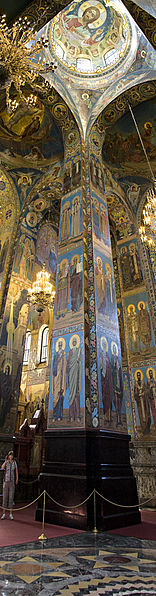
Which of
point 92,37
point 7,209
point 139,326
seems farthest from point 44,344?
point 92,37

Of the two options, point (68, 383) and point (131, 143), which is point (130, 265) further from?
point (68, 383)

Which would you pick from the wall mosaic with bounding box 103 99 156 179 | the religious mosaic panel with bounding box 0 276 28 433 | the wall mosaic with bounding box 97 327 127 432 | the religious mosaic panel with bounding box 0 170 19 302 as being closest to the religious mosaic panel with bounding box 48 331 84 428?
the wall mosaic with bounding box 97 327 127 432

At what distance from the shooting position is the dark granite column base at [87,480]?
549 centimetres

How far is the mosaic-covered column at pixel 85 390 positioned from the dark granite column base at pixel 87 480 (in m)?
0.01

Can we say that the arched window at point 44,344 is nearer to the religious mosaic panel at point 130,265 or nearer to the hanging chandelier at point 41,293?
the religious mosaic panel at point 130,265

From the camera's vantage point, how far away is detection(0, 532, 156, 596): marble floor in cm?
288

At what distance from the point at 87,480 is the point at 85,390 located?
147 centimetres

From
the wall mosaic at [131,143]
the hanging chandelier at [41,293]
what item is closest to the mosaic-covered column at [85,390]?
the hanging chandelier at [41,293]

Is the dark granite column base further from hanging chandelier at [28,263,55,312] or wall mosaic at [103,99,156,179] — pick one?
wall mosaic at [103,99,156,179]

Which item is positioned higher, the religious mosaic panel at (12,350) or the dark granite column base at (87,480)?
the religious mosaic panel at (12,350)

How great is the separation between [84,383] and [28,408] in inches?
408

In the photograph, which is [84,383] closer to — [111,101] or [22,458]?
[22,458]

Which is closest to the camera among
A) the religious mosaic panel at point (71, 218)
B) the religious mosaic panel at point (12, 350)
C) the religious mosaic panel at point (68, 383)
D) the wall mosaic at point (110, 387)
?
the religious mosaic panel at point (68, 383)

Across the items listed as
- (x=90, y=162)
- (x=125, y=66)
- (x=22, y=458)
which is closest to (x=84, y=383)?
(x=22, y=458)
